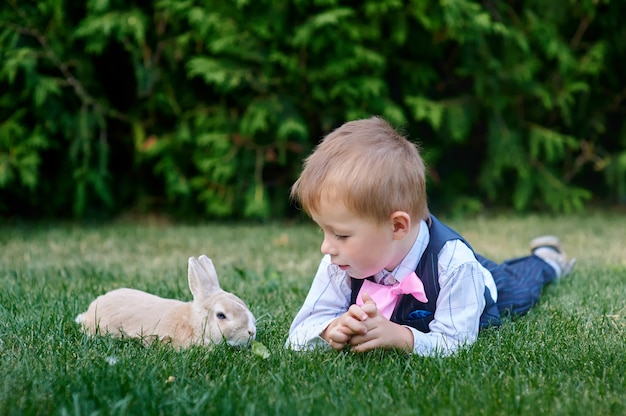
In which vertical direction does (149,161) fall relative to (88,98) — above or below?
below

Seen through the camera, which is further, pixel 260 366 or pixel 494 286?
pixel 494 286

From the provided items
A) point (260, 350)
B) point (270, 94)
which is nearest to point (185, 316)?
point (260, 350)

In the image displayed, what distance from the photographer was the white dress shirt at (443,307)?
2504 millimetres

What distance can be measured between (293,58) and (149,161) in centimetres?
177

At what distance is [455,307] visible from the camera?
8.30 ft

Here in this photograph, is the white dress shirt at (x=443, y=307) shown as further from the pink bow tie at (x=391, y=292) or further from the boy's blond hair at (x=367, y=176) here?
the boy's blond hair at (x=367, y=176)

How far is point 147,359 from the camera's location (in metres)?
2.33

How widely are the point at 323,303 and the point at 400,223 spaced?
0.45 metres

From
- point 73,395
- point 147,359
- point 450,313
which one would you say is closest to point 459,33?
point 450,313

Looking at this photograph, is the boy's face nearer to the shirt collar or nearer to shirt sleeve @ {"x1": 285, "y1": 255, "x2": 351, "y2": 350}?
the shirt collar

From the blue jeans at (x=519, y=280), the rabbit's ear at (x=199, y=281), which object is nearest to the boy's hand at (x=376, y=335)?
the rabbit's ear at (x=199, y=281)

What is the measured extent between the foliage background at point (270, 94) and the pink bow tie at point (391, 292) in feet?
12.2

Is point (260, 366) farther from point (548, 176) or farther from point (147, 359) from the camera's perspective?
point (548, 176)

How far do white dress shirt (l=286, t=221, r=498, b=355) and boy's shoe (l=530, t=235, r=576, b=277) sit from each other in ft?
5.03
